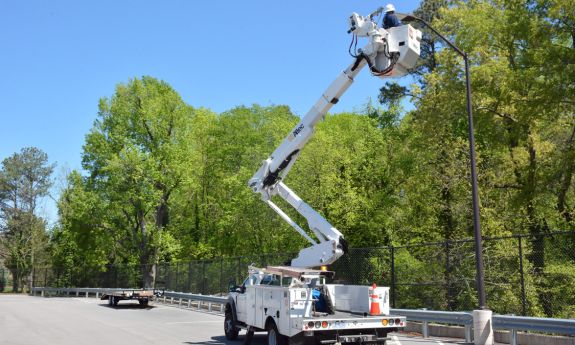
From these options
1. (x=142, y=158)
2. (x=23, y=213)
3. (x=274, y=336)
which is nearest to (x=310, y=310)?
(x=274, y=336)

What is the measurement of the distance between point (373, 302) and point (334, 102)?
19.2ft

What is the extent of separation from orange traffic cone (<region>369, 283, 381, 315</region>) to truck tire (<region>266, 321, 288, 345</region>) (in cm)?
204

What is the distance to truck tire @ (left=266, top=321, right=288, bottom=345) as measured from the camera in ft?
40.0

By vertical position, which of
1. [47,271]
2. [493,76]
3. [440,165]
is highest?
[493,76]

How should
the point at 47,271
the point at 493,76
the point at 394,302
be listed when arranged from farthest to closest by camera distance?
1. the point at 47,271
2. the point at 493,76
3. the point at 394,302

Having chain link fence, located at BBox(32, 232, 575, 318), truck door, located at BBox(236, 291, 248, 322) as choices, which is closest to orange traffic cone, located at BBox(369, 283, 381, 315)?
truck door, located at BBox(236, 291, 248, 322)

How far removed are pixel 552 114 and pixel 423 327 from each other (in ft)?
31.5

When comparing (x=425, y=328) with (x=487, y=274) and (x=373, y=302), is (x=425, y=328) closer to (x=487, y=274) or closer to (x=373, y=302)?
(x=373, y=302)

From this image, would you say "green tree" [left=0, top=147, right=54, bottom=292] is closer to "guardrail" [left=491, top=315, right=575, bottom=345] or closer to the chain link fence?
the chain link fence

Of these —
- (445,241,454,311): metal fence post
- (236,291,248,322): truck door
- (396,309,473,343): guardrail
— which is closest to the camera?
(396,309,473,343): guardrail

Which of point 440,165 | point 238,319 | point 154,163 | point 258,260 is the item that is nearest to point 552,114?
point 440,165

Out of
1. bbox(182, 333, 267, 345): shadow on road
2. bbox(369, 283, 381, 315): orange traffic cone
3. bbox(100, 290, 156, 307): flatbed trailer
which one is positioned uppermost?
bbox(369, 283, 381, 315): orange traffic cone

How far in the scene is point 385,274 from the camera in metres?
21.6

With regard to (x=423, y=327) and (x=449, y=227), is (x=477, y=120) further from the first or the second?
(x=423, y=327)
